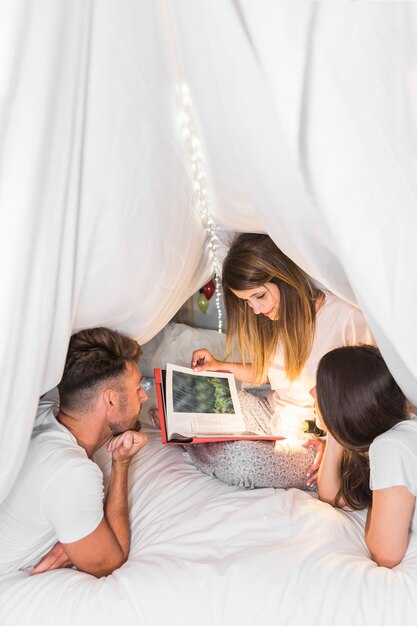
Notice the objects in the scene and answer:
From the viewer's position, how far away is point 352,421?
4.05 ft

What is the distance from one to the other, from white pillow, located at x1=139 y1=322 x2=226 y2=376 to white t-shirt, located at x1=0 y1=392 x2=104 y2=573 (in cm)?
83

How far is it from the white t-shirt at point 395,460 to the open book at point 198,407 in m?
0.39

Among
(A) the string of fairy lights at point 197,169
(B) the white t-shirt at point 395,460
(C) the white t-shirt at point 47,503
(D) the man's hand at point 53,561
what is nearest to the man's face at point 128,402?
(C) the white t-shirt at point 47,503

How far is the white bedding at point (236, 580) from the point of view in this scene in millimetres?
1077

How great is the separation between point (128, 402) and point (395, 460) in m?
0.62

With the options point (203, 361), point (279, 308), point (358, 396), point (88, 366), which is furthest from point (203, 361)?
point (358, 396)

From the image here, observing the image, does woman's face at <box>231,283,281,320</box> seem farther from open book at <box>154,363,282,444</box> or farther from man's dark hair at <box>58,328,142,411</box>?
man's dark hair at <box>58,328,142,411</box>

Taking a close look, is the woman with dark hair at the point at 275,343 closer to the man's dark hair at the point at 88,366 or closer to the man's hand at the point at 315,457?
the man's hand at the point at 315,457

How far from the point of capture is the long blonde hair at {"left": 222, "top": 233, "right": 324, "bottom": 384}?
153 cm

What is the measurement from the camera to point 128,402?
55.6 inches

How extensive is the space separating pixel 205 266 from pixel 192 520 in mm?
693

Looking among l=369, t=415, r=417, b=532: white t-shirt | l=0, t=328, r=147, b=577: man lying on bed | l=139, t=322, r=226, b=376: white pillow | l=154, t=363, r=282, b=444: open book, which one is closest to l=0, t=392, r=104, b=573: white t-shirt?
l=0, t=328, r=147, b=577: man lying on bed

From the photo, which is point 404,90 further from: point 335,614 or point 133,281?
point 335,614

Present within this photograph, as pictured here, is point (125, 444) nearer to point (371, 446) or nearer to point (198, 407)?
point (198, 407)
